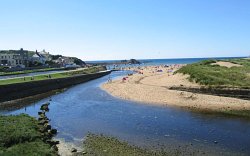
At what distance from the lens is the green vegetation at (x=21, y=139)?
2127 centimetres

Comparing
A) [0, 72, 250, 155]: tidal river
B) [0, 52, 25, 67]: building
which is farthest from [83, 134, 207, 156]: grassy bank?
[0, 52, 25, 67]: building

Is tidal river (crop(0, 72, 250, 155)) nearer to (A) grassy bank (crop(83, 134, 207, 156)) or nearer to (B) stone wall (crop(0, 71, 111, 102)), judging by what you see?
(A) grassy bank (crop(83, 134, 207, 156))

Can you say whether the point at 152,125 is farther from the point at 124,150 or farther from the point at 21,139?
the point at 21,139

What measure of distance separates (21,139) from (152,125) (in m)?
13.8

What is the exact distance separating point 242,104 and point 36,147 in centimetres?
2843

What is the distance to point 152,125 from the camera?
32.2 meters

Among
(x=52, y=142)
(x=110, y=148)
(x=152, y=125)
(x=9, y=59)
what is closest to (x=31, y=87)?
(x=152, y=125)

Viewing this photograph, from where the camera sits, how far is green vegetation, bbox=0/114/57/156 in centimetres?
2127

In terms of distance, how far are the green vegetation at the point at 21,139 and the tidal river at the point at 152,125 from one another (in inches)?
135

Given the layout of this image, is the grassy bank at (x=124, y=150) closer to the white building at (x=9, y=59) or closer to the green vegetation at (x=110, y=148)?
the green vegetation at (x=110, y=148)

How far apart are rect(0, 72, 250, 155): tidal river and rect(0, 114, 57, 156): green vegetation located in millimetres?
3432

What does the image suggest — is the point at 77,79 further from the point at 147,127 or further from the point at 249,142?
the point at 249,142

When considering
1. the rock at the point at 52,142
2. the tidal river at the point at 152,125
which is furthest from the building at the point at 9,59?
the rock at the point at 52,142

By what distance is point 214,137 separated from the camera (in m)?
27.7
